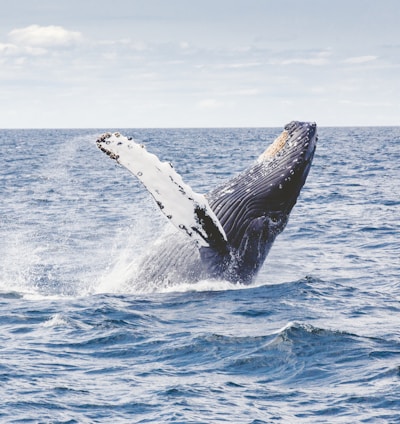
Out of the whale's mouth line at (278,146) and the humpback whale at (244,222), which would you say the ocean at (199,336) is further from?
the whale's mouth line at (278,146)

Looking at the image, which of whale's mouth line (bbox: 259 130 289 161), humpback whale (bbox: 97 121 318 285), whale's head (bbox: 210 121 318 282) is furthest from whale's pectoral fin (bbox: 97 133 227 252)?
whale's mouth line (bbox: 259 130 289 161)

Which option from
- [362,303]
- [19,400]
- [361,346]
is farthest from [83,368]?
[362,303]

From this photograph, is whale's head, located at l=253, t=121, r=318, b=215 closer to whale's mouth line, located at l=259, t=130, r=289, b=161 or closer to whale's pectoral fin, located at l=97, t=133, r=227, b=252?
whale's mouth line, located at l=259, t=130, r=289, b=161

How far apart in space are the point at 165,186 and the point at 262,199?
190cm

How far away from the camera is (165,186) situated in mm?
9367

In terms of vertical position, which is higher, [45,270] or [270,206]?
[270,206]

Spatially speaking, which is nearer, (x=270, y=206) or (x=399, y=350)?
(x=399, y=350)

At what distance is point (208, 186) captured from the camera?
1277 inches

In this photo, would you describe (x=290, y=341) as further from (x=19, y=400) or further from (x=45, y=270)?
(x=45, y=270)

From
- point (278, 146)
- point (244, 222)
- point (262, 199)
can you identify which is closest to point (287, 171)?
point (262, 199)

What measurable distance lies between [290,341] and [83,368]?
2359mm


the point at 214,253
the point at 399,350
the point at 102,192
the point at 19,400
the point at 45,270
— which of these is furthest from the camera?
the point at 102,192

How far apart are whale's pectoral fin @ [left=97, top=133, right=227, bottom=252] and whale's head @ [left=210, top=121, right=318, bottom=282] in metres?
0.87

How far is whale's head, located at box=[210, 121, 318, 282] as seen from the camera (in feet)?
35.3
